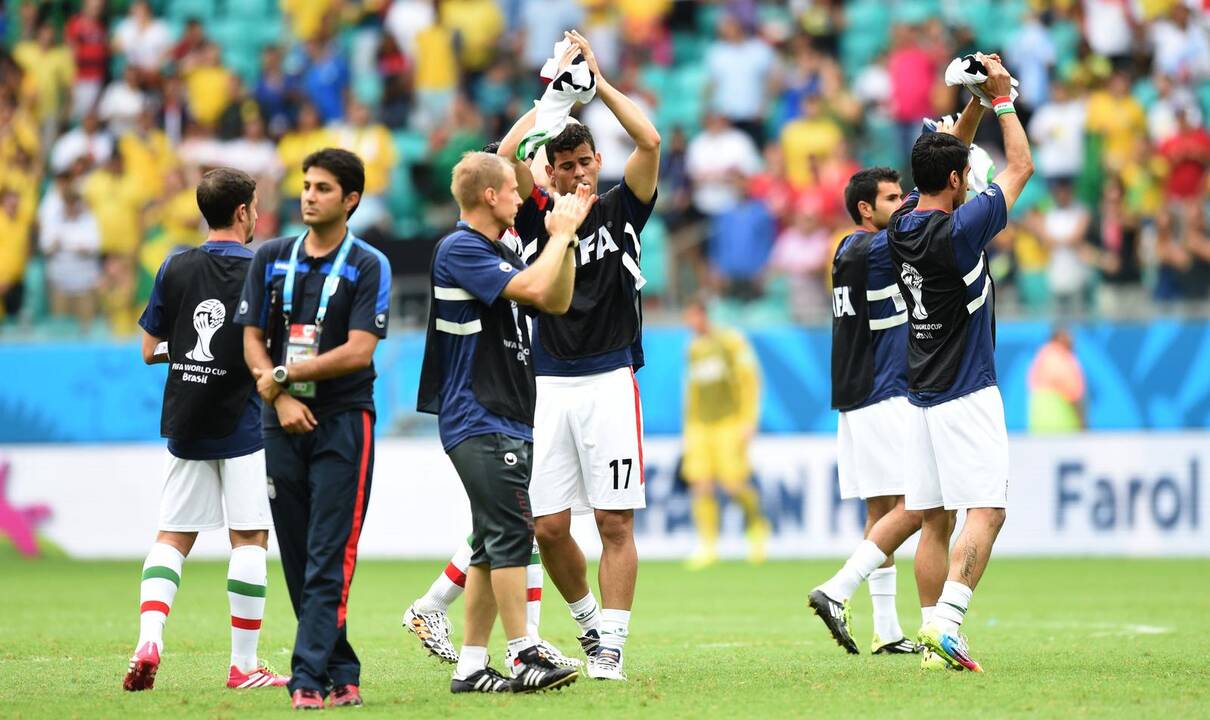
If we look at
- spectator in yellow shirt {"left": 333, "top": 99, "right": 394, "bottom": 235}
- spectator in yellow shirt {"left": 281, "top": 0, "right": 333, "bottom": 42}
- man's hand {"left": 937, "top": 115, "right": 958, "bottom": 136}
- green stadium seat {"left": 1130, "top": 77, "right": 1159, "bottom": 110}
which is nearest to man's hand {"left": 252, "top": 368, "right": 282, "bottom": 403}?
man's hand {"left": 937, "top": 115, "right": 958, "bottom": 136}

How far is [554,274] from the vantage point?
7883 mm

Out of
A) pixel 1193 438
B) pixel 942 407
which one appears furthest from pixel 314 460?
pixel 1193 438

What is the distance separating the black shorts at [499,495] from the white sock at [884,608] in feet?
10.0

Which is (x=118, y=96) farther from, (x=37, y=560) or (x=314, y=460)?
(x=314, y=460)

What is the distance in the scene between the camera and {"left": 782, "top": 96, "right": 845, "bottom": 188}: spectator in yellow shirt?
21.9 m

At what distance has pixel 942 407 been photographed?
906 cm

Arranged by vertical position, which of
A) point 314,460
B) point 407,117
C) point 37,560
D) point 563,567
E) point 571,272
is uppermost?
point 407,117

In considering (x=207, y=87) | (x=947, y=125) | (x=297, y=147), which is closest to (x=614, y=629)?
(x=947, y=125)

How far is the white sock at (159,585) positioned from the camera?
346 inches

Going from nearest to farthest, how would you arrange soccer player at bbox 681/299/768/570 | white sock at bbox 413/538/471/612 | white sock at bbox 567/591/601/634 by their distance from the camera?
white sock at bbox 567/591/601/634 < white sock at bbox 413/538/471/612 < soccer player at bbox 681/299/768/570

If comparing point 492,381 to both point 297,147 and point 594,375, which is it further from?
point 297,147

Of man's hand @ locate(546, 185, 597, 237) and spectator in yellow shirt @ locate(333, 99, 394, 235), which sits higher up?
spectator in yellow shirt @ locate(333, 99, 394, 235)

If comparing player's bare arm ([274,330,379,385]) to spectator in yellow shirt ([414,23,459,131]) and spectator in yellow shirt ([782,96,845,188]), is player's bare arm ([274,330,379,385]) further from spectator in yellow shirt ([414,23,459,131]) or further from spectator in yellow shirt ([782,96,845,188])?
spectator in yellow shirt ([414,23,459,131])

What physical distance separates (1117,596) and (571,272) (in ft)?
26.4
